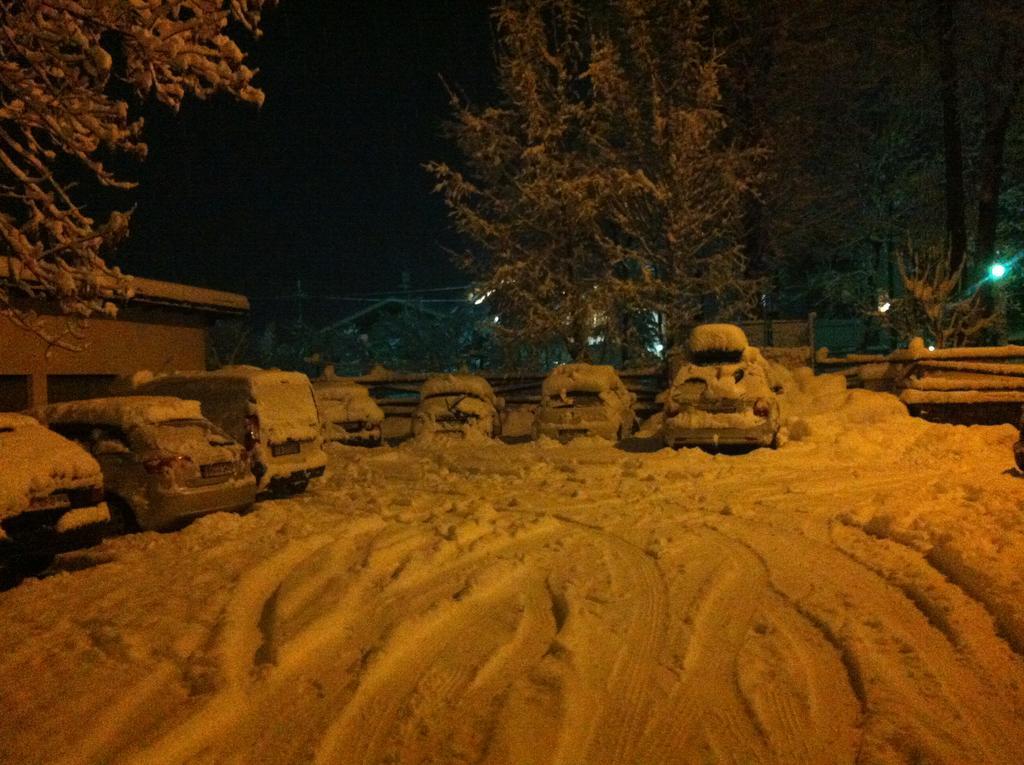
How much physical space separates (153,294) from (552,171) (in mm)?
11709

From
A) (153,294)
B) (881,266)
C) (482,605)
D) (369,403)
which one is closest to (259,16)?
(482,605)

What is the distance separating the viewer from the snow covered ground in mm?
4141

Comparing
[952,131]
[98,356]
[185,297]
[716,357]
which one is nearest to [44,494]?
[98,356]

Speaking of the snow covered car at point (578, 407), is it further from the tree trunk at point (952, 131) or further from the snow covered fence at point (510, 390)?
the tree trunk at point (952, 131)

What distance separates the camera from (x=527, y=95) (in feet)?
79.3

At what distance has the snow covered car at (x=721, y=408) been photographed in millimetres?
13961

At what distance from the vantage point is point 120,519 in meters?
9.40

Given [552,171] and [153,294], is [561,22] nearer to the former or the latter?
[552,171]

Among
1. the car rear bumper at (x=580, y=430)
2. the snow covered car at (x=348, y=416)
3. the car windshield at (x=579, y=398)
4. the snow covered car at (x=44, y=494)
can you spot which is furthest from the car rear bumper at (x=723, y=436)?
the snow covered car at (x=44, y=494)

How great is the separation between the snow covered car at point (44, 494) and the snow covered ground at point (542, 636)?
36cm

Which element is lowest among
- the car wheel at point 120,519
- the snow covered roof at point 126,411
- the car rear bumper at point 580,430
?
the car wheel at point 120,519

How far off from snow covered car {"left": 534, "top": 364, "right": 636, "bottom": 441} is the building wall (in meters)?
7.77

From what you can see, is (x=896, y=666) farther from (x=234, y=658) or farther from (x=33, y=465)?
(x=33, y=465)

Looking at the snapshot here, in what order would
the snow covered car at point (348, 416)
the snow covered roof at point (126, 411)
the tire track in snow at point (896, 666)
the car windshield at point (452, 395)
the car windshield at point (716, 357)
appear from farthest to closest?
the car windshield at point (452, 395), the snow covered car at point (348, 416), the car windshield at point (716, 357), the snow covered roof at point (126, 411), the tire track in snow at point (896, 666)
